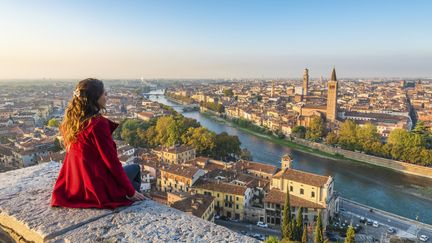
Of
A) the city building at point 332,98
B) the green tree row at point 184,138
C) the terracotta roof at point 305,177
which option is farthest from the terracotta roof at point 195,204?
the city building at point 332,98

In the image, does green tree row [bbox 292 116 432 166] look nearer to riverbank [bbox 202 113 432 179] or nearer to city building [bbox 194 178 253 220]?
riverbank [bbox 202 113 432 179]

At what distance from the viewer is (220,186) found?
→ 13.2 m

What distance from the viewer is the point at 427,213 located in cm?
1348

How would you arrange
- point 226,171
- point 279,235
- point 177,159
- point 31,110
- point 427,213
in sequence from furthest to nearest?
point 31,110 → point 177,159 → point 226,171 → point 427,213 → point 279,235

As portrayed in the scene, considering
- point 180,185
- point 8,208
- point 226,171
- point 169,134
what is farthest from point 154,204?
point 169,134

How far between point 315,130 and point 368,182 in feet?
31.5

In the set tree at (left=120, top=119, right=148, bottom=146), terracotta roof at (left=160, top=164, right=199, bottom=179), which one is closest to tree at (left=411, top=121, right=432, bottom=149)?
terracotta roof at (left=160, top=164, right=199, bottom=179)

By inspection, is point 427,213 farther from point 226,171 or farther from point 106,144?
point 106,144

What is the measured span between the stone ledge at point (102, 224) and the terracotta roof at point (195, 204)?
8.86 meters

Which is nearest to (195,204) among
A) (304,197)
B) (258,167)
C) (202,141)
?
(304,197)

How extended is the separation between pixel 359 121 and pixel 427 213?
1751 cm

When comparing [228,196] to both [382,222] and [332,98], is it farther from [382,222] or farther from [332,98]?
[332,98]

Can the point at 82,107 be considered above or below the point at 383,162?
above

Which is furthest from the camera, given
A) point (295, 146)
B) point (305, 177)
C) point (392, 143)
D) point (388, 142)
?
point (295, 146)
